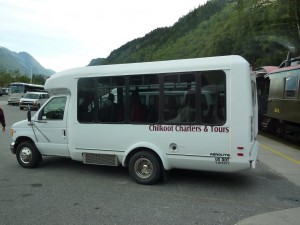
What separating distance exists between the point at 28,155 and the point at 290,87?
33.9 ft

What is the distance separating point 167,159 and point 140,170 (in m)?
0.68

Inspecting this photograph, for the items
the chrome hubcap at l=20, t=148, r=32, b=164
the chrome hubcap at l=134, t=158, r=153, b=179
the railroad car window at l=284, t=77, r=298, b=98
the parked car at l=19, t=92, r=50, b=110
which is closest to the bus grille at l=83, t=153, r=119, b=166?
the chrome hubcap at l=134, t=158, r=153, b=179

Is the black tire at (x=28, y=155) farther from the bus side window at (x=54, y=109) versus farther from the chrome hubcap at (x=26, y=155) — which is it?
the bus side window at (x=54, y=109)

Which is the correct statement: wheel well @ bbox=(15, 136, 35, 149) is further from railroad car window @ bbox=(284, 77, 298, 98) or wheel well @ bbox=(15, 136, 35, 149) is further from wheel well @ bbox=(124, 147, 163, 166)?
railroad car window @ bbox=(284, 77, 298, 98)

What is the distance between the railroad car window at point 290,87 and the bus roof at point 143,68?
812cm

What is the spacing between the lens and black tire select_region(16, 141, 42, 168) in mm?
8680

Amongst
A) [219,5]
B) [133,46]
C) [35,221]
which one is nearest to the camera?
[35,221]

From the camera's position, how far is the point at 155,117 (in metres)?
7.21

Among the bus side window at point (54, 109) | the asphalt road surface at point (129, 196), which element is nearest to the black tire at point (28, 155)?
the asphalt road surface at point (129, 196)

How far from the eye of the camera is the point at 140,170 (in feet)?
24.3

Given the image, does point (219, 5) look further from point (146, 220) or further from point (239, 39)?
point (146, 220)

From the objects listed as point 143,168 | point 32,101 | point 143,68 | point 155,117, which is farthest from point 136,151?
point 32,101

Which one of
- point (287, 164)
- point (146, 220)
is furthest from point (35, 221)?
point (287, 164)

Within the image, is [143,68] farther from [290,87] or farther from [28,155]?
[290,87]
